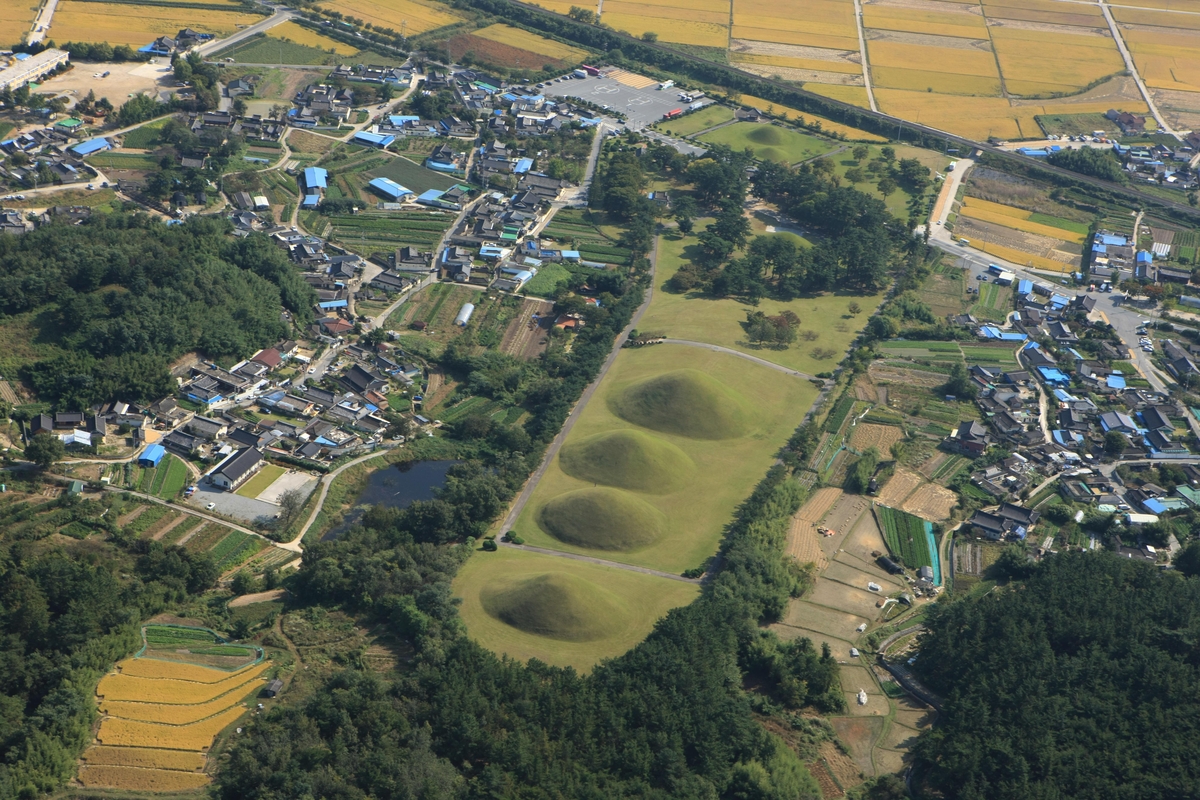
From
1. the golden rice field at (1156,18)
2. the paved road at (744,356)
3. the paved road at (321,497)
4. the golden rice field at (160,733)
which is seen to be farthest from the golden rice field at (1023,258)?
the golden rice field at (160,733)

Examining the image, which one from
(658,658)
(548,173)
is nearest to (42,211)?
(548,173)

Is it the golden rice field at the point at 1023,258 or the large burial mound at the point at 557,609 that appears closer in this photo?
the large burial mound at the point at 557,609

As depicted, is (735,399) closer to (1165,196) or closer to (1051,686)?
(1051,686)

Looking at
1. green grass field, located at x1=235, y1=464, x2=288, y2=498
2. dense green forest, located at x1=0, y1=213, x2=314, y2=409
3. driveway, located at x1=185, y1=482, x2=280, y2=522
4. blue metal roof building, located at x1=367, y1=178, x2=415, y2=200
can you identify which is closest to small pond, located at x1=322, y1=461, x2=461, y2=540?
driveway, located at x1=185, y1=482, x2=280, y2=522

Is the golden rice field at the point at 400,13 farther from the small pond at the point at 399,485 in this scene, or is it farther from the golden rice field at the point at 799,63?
the small pond at the point at 399,485

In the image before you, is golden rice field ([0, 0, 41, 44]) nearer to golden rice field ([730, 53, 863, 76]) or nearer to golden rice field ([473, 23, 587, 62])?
golden rice field ([473, 23, 587, 62])

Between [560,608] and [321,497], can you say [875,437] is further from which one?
[321,497]
